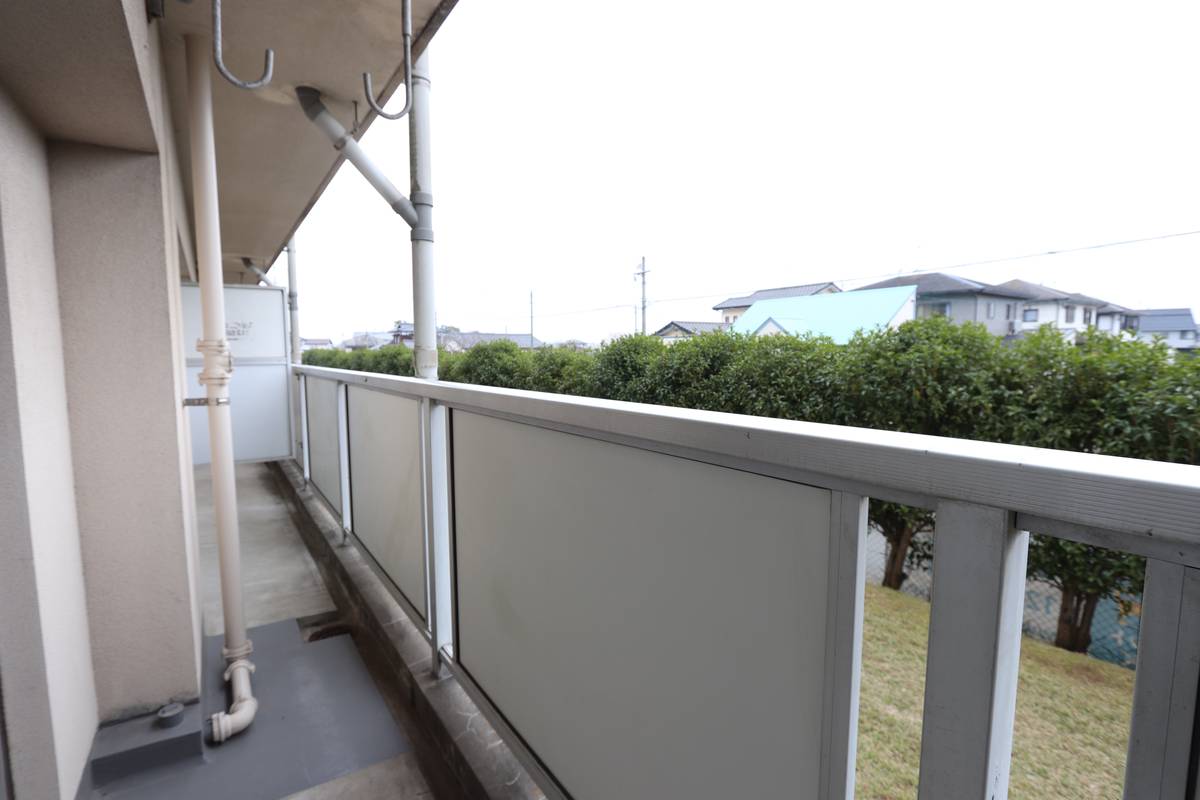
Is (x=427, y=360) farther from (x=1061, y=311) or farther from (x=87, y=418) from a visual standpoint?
(x=1061, y=311)

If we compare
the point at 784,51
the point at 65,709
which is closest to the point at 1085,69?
the point at 784,51

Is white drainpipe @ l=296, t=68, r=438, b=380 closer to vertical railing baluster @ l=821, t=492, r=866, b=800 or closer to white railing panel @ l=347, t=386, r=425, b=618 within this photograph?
white railing panel @ l=347, t=386, r=425, b=618

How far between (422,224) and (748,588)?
3.69 metres

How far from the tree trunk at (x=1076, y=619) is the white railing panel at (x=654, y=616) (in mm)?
1788

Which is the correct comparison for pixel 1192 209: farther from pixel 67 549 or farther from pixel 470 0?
pixel 67 549

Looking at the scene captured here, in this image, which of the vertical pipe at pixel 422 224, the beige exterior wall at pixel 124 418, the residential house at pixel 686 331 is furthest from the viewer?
the vertical pipe at pixel 422 224

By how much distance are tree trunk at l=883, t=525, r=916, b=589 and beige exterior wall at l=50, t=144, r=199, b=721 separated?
285cm

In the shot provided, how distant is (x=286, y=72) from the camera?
2754mm

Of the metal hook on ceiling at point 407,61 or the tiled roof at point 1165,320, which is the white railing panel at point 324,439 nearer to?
the metal hook on ceiling at point 407,61

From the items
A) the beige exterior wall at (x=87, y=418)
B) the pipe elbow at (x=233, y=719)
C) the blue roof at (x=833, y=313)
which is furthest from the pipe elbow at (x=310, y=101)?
the pipe elbow at (x=233, y=719)

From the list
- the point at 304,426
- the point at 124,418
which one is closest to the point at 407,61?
the point at 124,418

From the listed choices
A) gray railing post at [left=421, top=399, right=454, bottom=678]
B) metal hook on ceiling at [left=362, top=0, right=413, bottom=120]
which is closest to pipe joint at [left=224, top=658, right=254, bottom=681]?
gray railing post at [left=421, top=399, right=454, bottom=678]

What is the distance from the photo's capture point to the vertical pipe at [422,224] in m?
3.75

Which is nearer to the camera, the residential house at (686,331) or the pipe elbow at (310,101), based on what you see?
the pipe elbow at (310,101)
